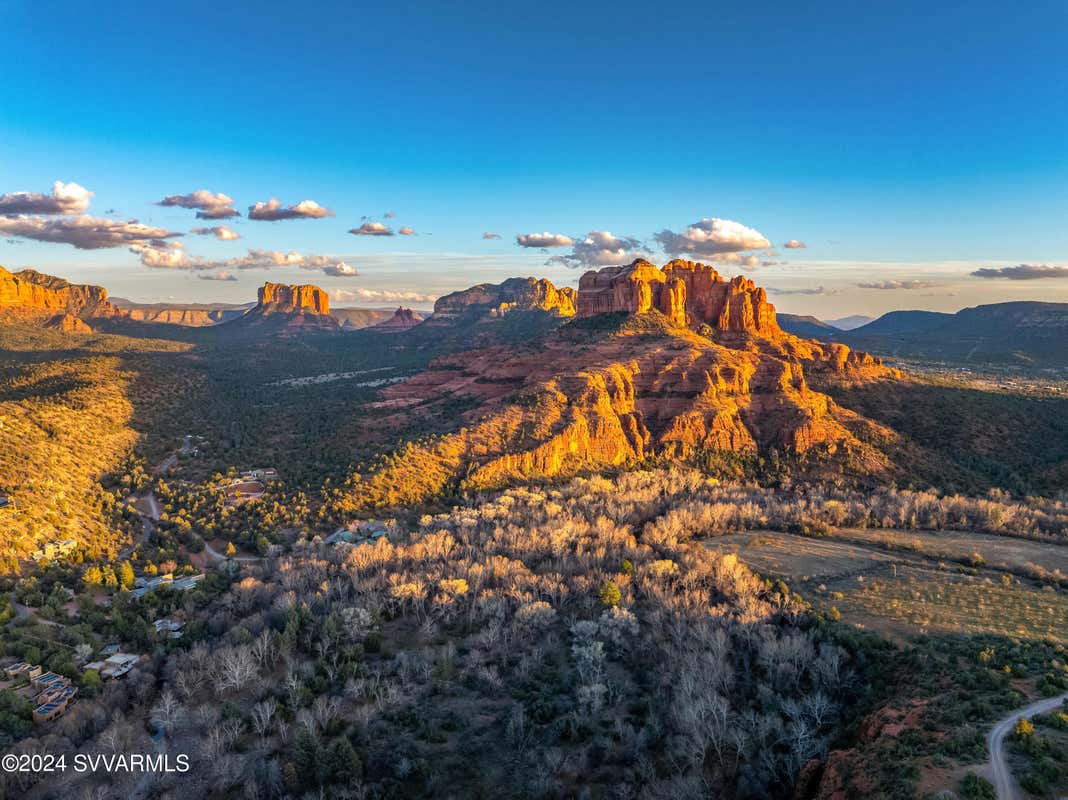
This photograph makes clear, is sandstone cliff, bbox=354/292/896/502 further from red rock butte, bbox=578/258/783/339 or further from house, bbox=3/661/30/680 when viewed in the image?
house, bbox=3/661/30/680

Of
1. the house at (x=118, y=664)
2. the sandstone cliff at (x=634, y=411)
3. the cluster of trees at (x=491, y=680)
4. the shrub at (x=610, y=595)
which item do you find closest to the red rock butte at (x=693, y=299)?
the sandstone cliff at (x=634, y=411)

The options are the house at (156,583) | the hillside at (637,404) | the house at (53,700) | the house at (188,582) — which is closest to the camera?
the house at (53,700)

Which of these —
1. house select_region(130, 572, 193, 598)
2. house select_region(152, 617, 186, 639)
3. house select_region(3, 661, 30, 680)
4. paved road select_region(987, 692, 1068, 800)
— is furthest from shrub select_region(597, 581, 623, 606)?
house select_region(3, 661, 30, 680)

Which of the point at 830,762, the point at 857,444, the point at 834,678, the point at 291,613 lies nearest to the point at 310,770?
the point at 291,613

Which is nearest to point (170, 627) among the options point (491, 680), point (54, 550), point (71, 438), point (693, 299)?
point (54, 550)

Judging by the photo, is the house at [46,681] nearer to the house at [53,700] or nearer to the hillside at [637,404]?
the house at [53,700]
